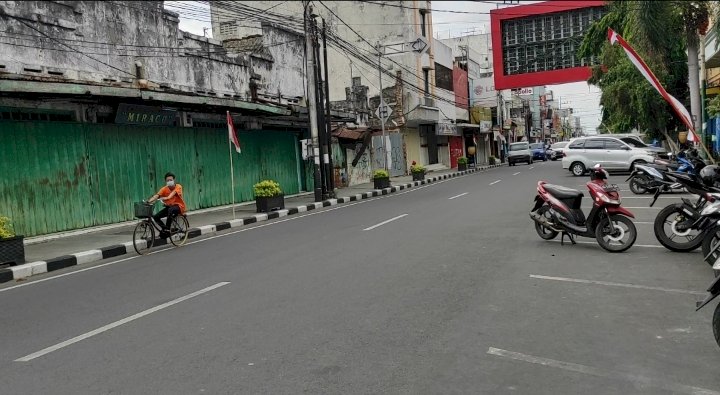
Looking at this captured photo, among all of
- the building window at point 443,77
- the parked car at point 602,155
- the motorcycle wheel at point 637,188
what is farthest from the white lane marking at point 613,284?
the building window at point 443,77

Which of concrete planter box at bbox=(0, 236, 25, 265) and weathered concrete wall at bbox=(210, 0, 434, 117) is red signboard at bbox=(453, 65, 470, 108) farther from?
concrete planter box at bbox=(0, 236, 25, 265)

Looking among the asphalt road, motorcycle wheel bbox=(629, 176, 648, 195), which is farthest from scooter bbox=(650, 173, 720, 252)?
motorcycle wheel bbox=(629, 176, 648, 195)

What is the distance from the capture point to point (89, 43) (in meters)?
14.7

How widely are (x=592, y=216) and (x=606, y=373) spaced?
4895 millimetres

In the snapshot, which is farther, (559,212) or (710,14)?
(710,14)

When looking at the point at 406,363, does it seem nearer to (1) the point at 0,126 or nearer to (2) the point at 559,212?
(2) the point at 559,212

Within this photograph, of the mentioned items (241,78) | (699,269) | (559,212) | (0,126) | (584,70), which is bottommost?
(699,269)

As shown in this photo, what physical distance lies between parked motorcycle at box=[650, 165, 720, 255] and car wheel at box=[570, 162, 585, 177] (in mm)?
16679

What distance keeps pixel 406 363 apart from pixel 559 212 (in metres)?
5.53

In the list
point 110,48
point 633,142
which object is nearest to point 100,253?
point 110,48

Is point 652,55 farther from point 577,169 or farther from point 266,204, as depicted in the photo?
point 266,204

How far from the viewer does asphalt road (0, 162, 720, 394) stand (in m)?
3.88

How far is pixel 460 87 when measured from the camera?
171 ft

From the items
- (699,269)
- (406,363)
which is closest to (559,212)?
(699,269)
